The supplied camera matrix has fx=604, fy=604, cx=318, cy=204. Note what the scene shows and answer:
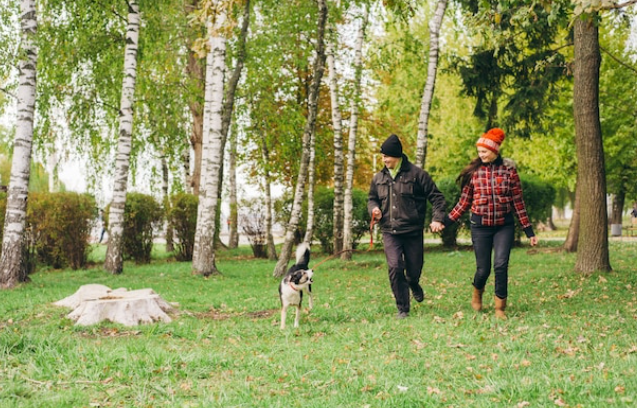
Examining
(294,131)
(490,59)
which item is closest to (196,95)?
(294,131)

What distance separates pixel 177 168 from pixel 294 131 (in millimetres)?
4745

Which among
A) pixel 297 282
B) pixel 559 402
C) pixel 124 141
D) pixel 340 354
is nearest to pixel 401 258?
pixel 297 282

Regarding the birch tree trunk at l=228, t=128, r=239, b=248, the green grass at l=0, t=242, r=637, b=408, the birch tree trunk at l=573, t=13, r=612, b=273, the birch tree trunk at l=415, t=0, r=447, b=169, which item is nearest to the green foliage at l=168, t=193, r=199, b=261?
the birch tree trunk at l=228, t=128, r=239, b=248

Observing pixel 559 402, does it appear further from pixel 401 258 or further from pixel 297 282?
pixel 401 258

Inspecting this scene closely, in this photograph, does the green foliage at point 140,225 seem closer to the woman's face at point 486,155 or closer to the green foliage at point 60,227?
the green foliage at point 60,227

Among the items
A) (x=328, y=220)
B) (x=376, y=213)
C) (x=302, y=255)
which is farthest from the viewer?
(x=328, y=220)

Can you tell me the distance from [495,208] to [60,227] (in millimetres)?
12651

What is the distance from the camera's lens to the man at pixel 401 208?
7.54 metres

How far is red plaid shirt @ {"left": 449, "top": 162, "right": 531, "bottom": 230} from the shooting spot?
7227 mm

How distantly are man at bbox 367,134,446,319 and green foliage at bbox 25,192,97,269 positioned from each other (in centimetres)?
1119

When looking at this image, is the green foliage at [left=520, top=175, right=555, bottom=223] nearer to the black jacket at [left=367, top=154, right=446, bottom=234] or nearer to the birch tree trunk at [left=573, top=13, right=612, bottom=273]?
the birch tree trunk at [left=573, top=13, right=612, bottom=273]

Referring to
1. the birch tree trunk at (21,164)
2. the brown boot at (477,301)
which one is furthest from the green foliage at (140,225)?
the brown boot at (477,301)

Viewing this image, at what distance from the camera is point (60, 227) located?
634 inches

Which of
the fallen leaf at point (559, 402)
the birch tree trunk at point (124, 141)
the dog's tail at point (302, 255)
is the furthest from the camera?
the birch tree trunk at point (124, 141)
